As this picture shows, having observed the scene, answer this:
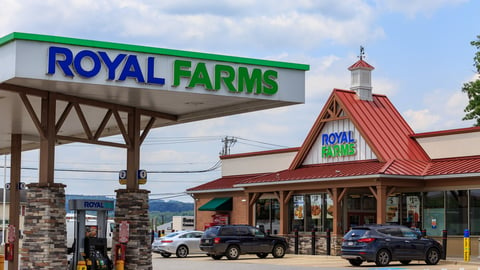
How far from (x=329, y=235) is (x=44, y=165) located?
20646mm

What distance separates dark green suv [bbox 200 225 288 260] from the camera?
A: 3578 cm

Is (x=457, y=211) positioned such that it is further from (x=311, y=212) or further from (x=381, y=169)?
(x=311, y=212)

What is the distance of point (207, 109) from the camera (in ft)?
76.7

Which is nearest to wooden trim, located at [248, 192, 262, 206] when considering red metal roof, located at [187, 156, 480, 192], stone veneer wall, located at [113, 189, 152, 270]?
red metal roof, located at [187, 156, 480, 192]

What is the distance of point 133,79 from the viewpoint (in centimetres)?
1945

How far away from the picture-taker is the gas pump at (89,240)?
20.6 metres

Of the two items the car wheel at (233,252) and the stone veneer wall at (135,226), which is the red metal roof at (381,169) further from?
the stone veneer wall at (135,226)

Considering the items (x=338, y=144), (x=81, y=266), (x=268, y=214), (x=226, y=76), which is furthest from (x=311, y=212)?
(x=81, y=266)

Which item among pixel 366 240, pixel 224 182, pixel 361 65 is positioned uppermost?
pixel 361 65

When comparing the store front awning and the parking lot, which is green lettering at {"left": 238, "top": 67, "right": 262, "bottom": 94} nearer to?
the parking lot

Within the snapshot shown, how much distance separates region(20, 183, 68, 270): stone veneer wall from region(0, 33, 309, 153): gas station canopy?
1.65m

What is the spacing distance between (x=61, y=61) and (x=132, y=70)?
1.71m

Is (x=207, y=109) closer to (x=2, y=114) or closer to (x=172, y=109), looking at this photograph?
(x=172, y=109)

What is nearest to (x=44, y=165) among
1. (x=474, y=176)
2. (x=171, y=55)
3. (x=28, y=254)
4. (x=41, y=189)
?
(x=41, y=189)
